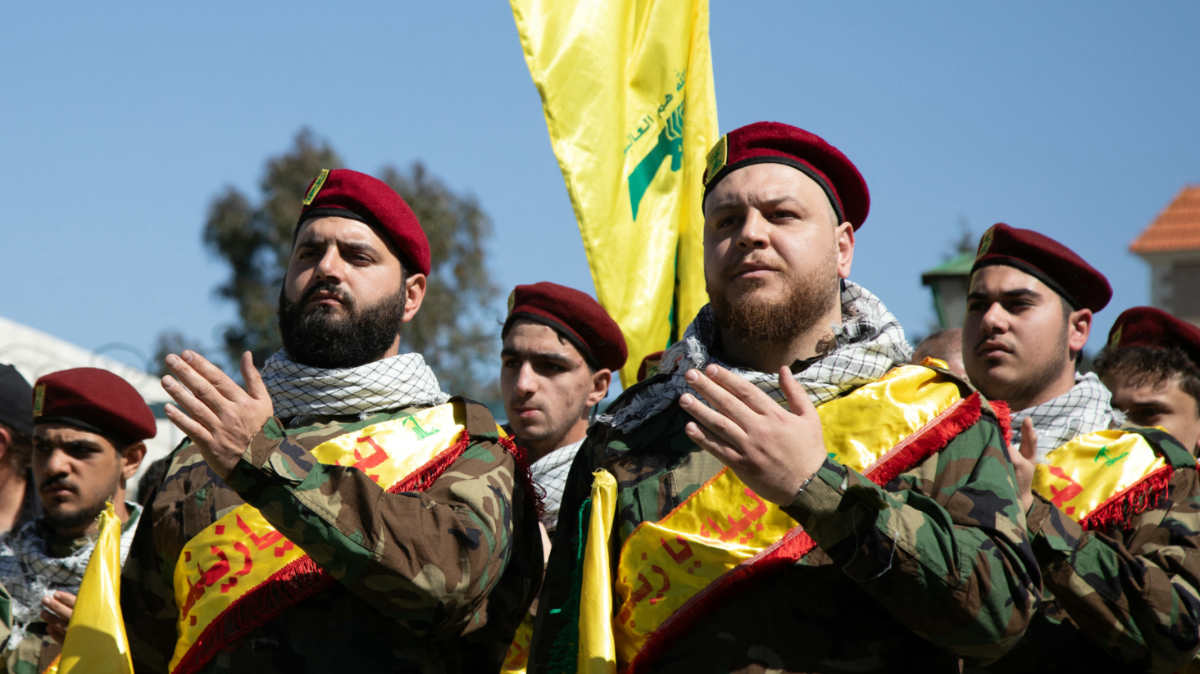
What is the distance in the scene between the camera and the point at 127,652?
10.9 feet

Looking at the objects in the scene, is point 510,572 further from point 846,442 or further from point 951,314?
point 951,314

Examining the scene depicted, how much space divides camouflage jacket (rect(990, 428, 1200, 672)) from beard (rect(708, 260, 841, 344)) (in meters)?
0.73

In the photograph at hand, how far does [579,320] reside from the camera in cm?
523

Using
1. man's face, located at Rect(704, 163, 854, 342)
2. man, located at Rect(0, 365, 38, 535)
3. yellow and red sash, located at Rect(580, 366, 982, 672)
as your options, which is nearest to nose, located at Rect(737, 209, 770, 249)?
man's face, located at Rect(704, 163, 854, 342)

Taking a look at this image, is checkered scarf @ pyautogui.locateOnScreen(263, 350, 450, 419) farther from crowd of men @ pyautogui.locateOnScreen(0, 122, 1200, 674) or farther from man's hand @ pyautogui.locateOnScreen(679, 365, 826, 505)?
man's hand @ pyautogui.locateOnScreen(679, 365, 826, 505)

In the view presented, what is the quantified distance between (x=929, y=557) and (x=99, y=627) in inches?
79.5

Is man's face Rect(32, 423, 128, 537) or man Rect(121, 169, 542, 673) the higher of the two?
man Rect(121, 169, 542, 673)

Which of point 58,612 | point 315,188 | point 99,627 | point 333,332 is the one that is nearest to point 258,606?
point 99,627

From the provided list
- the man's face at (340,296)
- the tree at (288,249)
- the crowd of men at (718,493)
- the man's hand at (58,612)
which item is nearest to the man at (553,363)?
the crowd of men at (718,493)

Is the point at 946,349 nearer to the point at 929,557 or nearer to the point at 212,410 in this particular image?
the point at 929,557

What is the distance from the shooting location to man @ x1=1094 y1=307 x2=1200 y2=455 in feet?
15.2

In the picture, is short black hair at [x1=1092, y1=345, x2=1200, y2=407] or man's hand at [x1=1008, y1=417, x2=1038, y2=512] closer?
man's hand at [x1=1008, y1=417, x2=1038, y2=512]

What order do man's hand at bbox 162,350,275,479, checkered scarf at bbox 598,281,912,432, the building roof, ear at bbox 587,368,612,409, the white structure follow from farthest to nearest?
the building roof < the white structure < ear at bbox 587,368,612,409 < checkered scarf at bbox 598,281,912,432 < man's hand at bbox 162,350,275,479

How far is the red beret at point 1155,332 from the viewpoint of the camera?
4691mm
